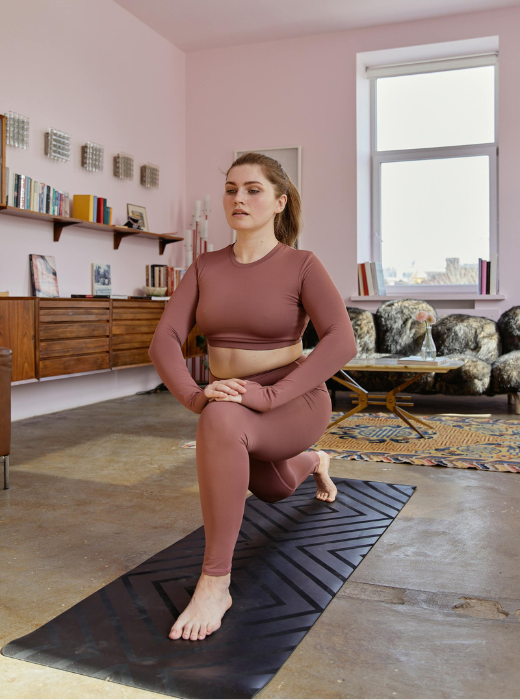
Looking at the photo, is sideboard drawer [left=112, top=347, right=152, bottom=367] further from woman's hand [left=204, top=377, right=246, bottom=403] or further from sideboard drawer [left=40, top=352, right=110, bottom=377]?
woman's hand [left=204, top=377, right=246, bottom=403]

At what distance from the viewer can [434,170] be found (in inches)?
254

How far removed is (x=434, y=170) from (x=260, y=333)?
5167 millimetres

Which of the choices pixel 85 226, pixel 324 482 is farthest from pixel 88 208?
pixel 324 482

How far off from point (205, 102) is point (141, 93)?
0.93 meters

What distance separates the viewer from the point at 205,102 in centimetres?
682

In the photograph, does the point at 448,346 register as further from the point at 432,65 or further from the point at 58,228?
the point at 58,228

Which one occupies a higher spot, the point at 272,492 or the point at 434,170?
→ the point at 434,170

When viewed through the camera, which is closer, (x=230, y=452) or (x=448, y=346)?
(x=230, y=452)

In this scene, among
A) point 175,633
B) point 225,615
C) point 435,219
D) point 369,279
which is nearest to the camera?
point 175,633

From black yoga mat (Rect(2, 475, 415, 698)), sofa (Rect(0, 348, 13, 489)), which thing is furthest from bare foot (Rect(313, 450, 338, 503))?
sofa (Rect(0, 348, 13, 489))

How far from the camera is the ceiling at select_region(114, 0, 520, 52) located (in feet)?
18.6

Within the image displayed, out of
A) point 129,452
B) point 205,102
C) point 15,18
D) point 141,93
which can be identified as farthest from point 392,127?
point 129,452

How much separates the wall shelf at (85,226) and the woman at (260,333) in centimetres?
262

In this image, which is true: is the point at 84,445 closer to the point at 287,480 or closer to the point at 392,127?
the point at 287,480
